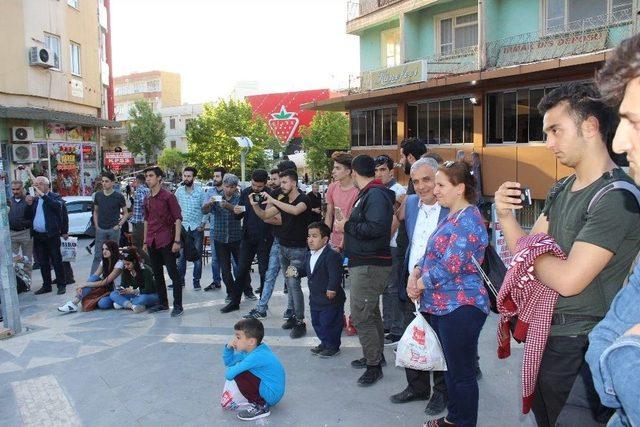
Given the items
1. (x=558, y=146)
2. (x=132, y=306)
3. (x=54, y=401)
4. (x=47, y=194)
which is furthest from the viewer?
(x=47, y=194)

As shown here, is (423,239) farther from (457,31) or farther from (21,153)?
(21,153)

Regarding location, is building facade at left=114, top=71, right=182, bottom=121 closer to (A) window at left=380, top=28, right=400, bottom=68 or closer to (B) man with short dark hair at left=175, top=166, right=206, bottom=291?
(A) window at left=380, top=28, right=400, bottom=68

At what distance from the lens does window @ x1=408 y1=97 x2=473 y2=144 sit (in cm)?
1798

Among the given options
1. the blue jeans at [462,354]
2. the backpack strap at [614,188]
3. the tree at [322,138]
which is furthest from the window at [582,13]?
the tree at [322,138]

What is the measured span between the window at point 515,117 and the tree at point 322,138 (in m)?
24.5

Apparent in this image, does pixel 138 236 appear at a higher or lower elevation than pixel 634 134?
lower

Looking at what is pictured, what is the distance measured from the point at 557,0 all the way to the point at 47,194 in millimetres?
14759

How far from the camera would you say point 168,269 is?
7.23 metres

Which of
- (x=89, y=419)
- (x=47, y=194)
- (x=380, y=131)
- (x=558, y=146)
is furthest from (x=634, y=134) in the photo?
(x=380, y=131)

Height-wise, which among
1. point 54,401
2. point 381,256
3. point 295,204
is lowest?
point 54,401

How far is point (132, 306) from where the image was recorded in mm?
7324

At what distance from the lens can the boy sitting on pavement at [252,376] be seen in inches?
162

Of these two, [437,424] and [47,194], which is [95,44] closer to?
[47,194]

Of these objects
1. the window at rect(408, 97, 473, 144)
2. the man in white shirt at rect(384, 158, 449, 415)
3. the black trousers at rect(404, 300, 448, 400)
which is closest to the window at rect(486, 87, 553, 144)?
the window at rect(408, 97, 473, 144)
